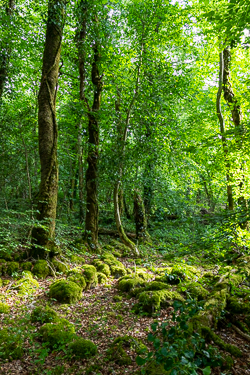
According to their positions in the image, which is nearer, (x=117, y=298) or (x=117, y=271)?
(x=117, y=298)

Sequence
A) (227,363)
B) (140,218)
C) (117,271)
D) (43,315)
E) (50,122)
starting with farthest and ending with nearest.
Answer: (140,218) < (117,271) < (50,122) < (43,315) < (227,363)

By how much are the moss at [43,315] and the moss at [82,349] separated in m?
0.74

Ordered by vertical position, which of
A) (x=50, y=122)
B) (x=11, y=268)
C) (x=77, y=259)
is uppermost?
(x=50, y=122)

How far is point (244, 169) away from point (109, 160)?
421 cm

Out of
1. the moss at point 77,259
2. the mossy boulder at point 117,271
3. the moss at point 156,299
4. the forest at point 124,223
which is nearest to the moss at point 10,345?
the forest at point 124,223

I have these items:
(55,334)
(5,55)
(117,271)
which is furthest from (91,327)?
(5,55)

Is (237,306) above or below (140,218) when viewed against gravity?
below

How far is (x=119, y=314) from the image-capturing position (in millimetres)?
4578

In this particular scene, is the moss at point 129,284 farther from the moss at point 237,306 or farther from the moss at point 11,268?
the moss at point 11,268

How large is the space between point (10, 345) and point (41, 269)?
2.52 meters

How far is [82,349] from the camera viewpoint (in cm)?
335

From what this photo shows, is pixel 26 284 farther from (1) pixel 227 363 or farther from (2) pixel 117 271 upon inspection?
(1) pixel 227 363

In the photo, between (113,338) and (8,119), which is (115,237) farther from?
(113,338)

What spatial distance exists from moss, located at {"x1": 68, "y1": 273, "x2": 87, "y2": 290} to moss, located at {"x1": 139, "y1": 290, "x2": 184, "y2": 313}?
1.47 m
